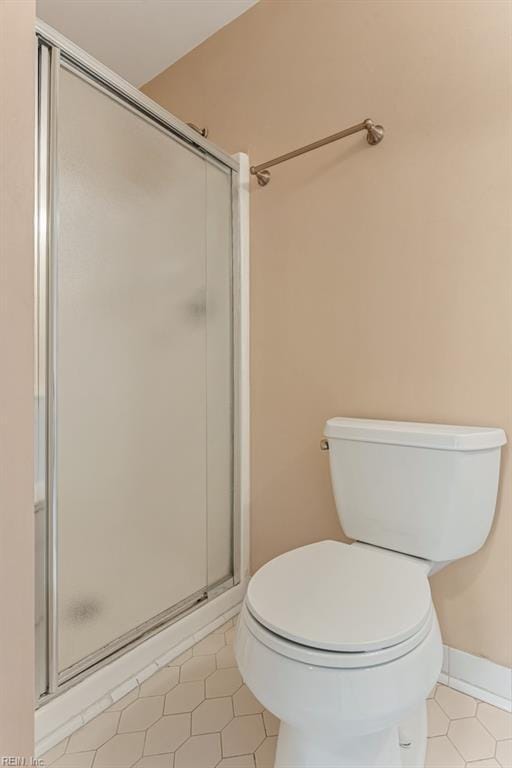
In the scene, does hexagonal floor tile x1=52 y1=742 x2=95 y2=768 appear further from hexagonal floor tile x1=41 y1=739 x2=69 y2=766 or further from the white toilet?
the white toilet

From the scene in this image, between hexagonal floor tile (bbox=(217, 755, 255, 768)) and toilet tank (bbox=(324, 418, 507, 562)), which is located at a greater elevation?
toilet tank (bbox=(324, 418, 507, 562))

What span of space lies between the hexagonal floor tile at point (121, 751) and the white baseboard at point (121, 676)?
0.36 feet

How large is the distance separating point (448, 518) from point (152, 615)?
925 mm

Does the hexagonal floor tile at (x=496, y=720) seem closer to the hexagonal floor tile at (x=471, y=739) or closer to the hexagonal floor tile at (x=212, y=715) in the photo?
the hexagonal floor tile at (x=471, y=739)

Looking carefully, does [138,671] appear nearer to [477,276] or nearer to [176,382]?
[176,382]

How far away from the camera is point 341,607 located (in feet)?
2.89

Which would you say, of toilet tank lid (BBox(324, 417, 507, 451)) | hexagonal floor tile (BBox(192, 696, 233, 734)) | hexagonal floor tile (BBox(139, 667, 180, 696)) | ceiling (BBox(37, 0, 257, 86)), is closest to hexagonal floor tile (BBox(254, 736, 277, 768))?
hexagonal floor tile (BBox(192, 696, 233, 734))

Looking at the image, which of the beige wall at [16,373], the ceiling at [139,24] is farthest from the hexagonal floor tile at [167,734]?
the ceiling at [139,24]

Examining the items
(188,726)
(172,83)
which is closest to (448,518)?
(188,726)

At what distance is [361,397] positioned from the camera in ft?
4.81

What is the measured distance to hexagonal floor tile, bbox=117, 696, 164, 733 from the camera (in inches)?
45.2

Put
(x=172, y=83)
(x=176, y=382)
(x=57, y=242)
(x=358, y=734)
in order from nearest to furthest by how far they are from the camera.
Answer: (x=358, y=734) → (x=57, y=242) → (x=176, y=382) → (x=172, y=83)

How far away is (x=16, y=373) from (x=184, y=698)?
1.17 m

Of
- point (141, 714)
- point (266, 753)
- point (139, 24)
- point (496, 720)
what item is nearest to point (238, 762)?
point (266, 753)
